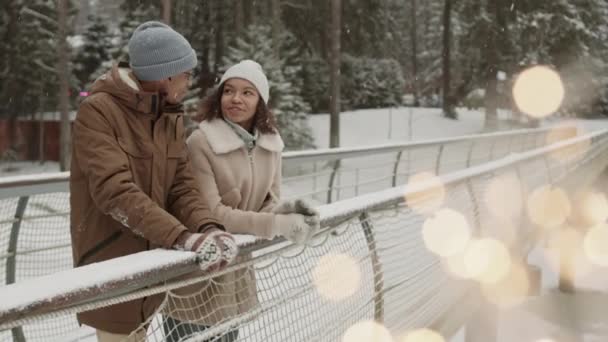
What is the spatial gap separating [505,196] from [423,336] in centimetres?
203

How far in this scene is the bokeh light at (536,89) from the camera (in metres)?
36.1

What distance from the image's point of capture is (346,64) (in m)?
35.1

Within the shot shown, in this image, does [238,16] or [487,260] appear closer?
[487,260]

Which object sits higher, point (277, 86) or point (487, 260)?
point (277, 86)

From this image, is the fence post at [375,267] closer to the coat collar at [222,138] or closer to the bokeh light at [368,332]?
the bokeh light at [368,332]

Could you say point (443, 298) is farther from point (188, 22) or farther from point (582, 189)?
point (188, 22)

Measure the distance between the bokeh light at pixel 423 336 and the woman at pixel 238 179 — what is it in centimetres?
117

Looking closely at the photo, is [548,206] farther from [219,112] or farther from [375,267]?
[219,112]

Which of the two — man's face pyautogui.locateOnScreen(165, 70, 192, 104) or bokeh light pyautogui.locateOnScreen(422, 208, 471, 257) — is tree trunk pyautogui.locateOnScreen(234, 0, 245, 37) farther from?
man's face pyautogui.locateOnScreen(165, 70, 192, 104)

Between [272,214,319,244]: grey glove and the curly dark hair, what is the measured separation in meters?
0.74

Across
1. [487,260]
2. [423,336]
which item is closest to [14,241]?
[423,336]

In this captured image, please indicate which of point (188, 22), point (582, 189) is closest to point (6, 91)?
point (188, 22)

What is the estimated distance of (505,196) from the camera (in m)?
5.52

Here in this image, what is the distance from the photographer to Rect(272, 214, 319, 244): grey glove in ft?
7.44
